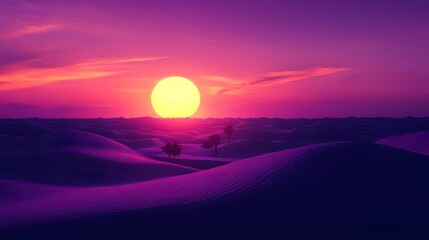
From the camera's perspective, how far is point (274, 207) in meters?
8.45

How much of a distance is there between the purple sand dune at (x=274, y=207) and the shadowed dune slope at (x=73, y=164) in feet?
28.2

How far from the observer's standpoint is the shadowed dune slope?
1942 centimetres

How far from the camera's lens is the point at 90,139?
28.5 m

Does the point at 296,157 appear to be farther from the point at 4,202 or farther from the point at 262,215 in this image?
the point at 4,202

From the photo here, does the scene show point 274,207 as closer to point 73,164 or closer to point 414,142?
point 73,164

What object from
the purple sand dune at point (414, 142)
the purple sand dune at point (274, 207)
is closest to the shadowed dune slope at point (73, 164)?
the purple sand dune at point (274, 207)

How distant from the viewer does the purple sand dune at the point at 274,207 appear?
7.84m

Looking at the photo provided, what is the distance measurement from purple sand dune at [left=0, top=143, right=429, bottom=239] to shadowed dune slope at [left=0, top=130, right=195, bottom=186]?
28.2 feet

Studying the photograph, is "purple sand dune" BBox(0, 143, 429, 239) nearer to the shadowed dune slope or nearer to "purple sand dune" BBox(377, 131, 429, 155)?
the shadowed dune slope

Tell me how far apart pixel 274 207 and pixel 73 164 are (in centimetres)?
1602

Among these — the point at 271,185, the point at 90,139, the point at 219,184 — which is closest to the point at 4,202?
the point at 219,184

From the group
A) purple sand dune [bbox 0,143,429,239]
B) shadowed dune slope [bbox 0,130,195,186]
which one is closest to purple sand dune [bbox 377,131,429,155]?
shadowed dune slope [bbox 0,130,195,186]

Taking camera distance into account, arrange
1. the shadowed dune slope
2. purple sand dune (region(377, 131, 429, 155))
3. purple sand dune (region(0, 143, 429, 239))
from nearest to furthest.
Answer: purple sand dune (region(0, 143, 429, 239)), the shadowed dune slope, purple sand dune (region(377, 131, 429, 155))

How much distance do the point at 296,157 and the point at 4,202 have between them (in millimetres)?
9011
